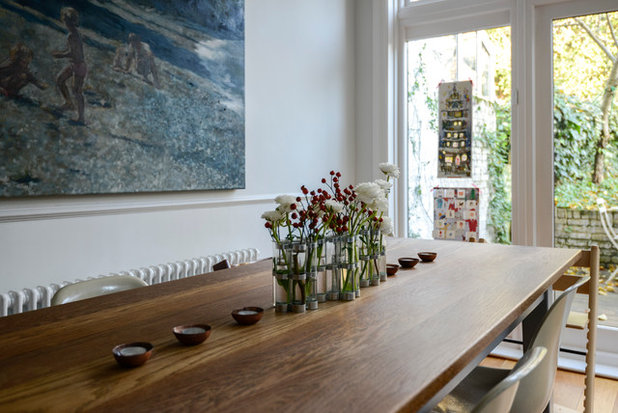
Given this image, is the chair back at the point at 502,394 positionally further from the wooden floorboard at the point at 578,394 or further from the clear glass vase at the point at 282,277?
the wooden floorboard at the point at 578,394

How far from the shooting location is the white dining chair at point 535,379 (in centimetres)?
118

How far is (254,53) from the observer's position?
10.9 ft

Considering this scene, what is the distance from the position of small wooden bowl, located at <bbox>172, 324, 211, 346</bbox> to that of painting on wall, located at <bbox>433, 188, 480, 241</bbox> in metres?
3.10

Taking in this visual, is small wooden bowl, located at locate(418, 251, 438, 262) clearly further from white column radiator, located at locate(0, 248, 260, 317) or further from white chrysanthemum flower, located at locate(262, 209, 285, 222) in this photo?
white column radiator, located at locate(0, 248, 260, 317)

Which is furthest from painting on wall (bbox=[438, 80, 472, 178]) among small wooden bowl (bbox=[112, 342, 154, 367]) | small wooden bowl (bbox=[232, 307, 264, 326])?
small wooden bowl (bbox=[112, 342, 154, 367])

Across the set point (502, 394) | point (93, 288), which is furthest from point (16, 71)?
point (502, 394)

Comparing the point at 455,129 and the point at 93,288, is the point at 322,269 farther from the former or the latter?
the point at 455,129

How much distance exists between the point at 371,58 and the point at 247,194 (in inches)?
64.6

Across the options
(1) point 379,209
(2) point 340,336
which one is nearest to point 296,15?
(1) point 379,209

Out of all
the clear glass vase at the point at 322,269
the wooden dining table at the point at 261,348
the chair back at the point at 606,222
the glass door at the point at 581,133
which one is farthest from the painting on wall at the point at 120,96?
the chair back at the point at 606,222

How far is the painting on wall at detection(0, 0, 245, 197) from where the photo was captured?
2.09m

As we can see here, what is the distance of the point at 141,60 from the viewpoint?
2.54 metres

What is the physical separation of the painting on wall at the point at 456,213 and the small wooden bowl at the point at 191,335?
3100 mm

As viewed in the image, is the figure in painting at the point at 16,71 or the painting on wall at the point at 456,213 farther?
the painting on wall at the point at 456,213
